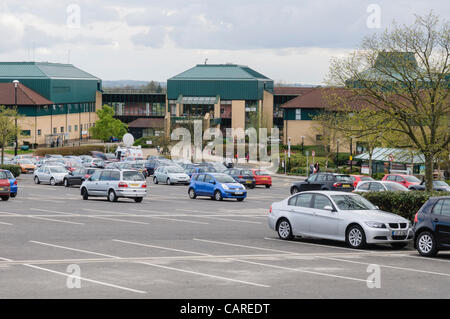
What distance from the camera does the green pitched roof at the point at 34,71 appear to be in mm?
122281

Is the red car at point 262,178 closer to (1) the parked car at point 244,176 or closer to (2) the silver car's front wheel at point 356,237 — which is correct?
(1) the parked car at point 244,176

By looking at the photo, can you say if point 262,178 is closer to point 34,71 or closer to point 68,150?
point 68,150

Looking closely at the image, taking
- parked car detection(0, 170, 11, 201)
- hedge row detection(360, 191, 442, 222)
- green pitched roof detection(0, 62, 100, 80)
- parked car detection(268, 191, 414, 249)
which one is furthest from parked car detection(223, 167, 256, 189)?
green pitched roof detection(0, 62, 100, 80)

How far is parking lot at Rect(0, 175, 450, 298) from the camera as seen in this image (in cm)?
1318

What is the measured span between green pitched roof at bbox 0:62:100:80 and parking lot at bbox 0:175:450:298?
Answer: 96.6m

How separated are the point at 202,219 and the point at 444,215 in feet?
40.3

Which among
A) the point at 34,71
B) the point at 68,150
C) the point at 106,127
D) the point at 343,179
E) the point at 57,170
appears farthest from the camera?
the point at 34,71

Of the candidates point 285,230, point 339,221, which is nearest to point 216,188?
point 285,230

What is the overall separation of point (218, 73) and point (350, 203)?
4118 inches

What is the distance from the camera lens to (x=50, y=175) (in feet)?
180

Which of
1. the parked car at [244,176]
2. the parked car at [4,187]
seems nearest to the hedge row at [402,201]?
the parked car at [4,187]

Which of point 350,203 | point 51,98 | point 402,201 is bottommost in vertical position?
point 402,201
